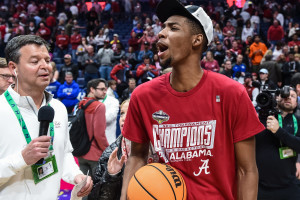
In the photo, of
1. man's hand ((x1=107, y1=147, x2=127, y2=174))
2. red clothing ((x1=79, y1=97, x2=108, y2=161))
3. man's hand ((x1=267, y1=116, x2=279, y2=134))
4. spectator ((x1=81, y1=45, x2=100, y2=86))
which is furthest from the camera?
spectator ((x1=81, y1=45, x2=100, y2=86))

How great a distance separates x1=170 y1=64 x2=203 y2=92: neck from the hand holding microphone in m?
0.77

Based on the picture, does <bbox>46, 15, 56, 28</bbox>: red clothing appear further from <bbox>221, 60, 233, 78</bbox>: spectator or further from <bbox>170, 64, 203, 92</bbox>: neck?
<bbox>170, 64, 203, 92</bbox>: neck

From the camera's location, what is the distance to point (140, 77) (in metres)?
13.1

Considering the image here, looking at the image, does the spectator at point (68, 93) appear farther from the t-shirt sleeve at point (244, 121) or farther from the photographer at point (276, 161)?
the t-shirt sleeve at point (244, 121)

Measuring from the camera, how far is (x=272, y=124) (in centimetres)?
417

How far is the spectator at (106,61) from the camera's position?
14383 millimetres

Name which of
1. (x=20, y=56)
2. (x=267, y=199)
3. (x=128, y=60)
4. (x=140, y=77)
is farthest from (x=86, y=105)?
(x=128, y=60)

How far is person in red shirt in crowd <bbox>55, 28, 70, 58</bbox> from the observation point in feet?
57.5

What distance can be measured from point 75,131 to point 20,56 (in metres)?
3.42

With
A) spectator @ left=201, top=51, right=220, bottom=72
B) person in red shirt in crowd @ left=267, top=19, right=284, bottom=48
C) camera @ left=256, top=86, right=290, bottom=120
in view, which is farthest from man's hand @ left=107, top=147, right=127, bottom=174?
person in red shirt in crowd @ left=267, top=19, right=284, bottom=48

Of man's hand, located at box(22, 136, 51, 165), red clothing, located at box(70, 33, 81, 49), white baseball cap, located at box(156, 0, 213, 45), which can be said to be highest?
white baseball cap, located at box(156, 0, 213, 45)

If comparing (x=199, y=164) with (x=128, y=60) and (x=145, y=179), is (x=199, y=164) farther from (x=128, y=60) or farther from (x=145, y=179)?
(x=128, y=60)

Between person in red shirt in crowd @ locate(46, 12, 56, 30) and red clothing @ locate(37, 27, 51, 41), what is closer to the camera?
red clothing @ locate(37, 27, 51, 41)

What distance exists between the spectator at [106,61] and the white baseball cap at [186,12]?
39.8 feet
